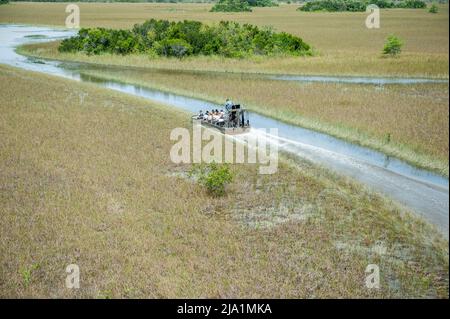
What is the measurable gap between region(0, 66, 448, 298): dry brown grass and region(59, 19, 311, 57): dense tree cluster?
30.1m

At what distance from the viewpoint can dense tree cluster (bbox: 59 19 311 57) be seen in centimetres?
4847

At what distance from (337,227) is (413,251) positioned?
2174 mm

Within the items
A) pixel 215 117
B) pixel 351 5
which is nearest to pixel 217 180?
A: pixel 215 117

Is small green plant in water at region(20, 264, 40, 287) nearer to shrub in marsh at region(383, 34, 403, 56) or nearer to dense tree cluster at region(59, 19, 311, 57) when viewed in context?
dense tree cluster at region(59, 19, 311, 57)

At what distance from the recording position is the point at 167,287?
9.84 metres

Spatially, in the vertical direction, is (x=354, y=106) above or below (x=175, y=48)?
below

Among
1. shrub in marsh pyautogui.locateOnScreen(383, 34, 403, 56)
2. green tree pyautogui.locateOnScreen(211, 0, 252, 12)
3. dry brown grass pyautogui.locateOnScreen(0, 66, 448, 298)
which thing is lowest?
dry brown grass pyautogui.locateOnScreen(0, 66, 448, 298)

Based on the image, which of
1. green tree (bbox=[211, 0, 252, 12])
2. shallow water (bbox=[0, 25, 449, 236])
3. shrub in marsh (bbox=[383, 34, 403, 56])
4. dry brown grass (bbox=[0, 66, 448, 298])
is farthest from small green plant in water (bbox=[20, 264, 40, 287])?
green tree (bbox=[211, 0, 252, 12])

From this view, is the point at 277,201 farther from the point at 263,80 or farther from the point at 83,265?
the point at 263,80

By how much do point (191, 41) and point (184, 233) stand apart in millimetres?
39765

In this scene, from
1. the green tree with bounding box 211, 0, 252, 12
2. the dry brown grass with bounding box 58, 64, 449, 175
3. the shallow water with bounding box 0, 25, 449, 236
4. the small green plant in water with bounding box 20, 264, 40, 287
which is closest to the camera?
the small green plant in water with bounding box 20, 264, 40, 287

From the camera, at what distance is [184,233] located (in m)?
12.5

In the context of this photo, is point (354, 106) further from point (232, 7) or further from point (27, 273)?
point (232, 7)

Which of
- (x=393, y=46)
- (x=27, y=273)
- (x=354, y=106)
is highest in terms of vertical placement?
(x=393, y=46)
